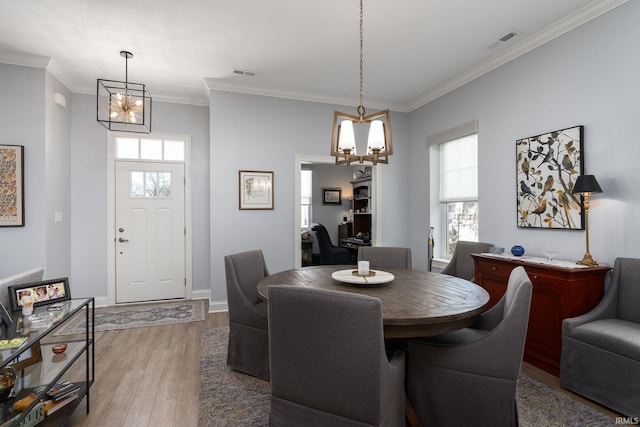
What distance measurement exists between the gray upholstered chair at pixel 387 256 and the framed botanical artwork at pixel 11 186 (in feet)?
11.7

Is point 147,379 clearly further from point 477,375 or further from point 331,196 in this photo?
point 331,196

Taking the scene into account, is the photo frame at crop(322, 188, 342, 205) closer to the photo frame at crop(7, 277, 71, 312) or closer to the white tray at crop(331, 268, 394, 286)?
the white tray at crop(331, 268, 394, 286)

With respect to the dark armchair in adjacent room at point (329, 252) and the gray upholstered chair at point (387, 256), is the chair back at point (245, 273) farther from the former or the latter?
the dark armchair in adjacent room at point (329, 252)

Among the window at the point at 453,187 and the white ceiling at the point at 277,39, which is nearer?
the white ceiling at the point at 277,39

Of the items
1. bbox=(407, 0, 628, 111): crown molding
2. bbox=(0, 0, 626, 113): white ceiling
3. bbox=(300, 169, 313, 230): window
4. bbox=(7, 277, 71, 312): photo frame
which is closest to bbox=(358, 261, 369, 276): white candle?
bbox=(7, 277, 71, 312): photo frame

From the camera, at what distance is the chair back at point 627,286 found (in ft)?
7.36

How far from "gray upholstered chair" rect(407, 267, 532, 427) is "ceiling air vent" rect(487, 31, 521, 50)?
8.12 ft

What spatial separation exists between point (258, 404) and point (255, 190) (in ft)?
8.97

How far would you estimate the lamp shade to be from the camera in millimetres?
2438

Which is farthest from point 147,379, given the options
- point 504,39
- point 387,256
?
point 504,39

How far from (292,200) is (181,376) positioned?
100 inches

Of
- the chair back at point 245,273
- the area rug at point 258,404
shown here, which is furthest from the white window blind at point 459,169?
the chair back at point 245,273

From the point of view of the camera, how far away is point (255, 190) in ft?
14.3

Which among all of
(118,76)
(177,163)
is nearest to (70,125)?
(118,76)
